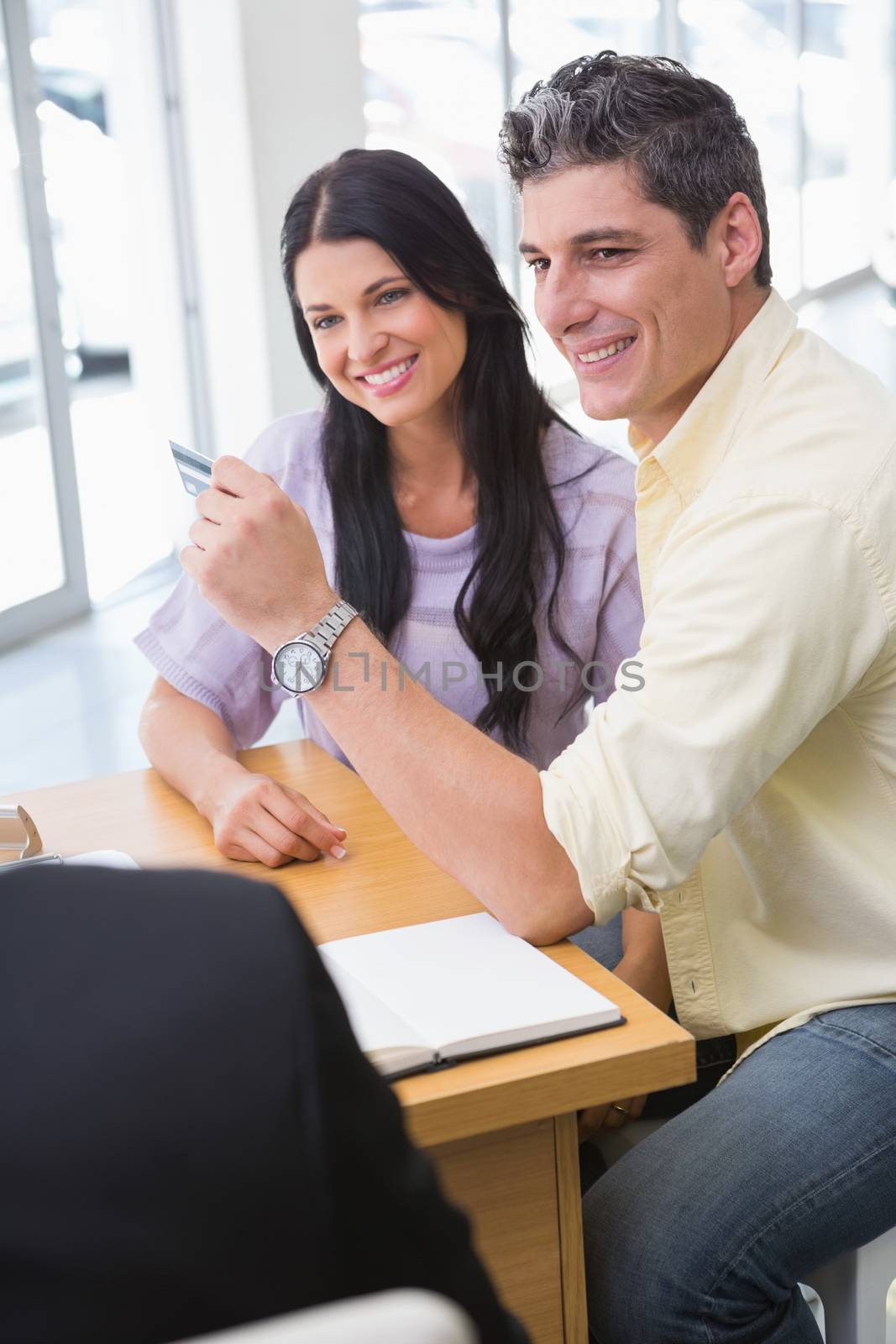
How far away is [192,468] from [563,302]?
0.37 meters

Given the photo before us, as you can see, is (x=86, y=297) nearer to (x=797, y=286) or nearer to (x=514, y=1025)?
(x=514, y=1025)

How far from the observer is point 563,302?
1.32 metres

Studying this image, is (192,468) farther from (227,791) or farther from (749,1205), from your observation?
(749,1205)

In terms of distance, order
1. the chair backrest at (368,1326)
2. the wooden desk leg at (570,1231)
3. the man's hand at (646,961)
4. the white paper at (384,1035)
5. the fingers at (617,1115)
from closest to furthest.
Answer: the chair backrest at (368,1326) → the white paper at (384,1035) → the wooden desk leg at (570,1231) → the fingers at (617,1115) → the man's hand at (646,961)

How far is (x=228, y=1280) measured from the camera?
0.47 metres

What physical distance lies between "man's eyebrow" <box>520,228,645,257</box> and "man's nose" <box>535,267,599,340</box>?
0.11ft

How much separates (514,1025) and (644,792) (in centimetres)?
20

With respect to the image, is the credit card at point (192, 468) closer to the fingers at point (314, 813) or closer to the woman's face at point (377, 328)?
the fingers at point (314, 813)

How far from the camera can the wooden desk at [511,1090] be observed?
3.05 ft

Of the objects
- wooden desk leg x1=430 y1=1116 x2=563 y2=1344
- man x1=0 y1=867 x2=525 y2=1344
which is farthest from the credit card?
man x1=0 y1=867 x2=525 y2=1344

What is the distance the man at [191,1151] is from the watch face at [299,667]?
702 millimetres

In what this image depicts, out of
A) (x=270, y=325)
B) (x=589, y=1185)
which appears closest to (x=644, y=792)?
(x=589, y=1185)

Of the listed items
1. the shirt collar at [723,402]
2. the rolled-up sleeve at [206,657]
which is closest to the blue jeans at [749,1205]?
the shirt collar at [723,402]

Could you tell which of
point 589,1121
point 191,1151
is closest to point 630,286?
point 589,1121
